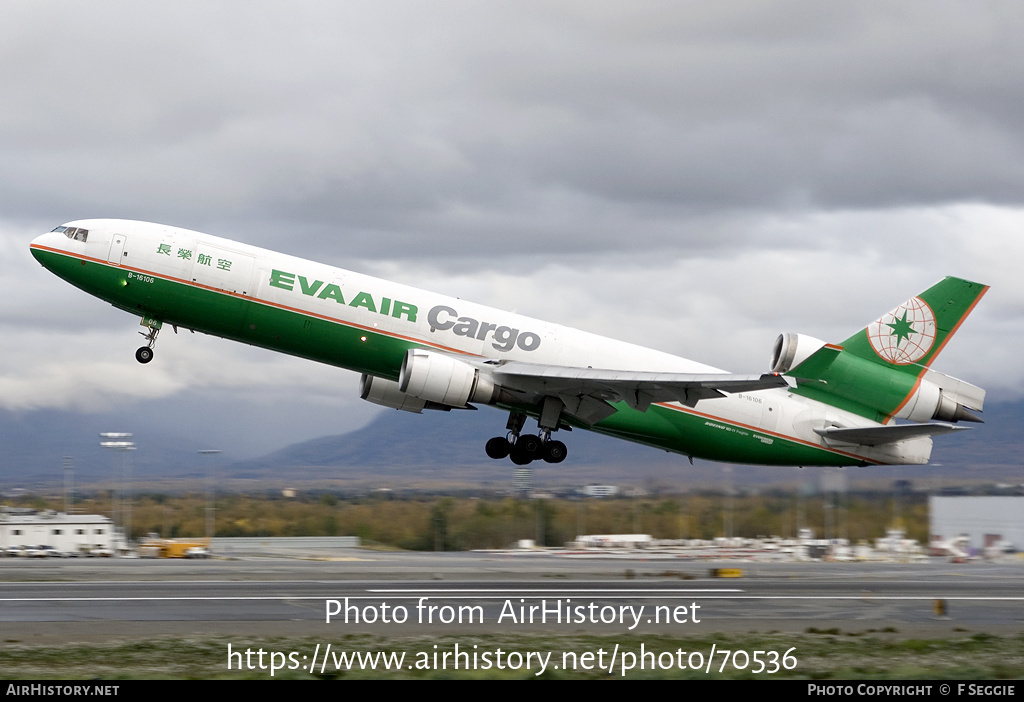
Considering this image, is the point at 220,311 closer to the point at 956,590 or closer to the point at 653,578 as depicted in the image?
the point at 653,578

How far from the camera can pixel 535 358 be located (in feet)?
124

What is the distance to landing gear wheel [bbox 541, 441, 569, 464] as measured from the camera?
38.4 meters

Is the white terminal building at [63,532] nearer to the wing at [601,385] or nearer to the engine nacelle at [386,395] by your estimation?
the engine nacelle at [386,395]

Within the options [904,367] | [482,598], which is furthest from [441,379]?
[904,367]

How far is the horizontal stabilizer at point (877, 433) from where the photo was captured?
38250mm

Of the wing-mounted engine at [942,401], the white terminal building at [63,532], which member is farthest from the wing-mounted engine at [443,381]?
the white terminal building at [63,532]

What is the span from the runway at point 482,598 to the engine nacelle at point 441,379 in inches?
240

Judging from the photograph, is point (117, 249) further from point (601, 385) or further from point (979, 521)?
point (979, 521)

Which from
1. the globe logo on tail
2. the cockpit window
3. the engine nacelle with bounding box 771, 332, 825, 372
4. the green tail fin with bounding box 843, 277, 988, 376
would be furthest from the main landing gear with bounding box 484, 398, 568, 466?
the cockpit window

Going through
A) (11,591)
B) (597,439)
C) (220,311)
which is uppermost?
(220,311)

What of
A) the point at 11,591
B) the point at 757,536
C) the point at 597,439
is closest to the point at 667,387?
the point at 597,439

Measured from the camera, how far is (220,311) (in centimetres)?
3497
